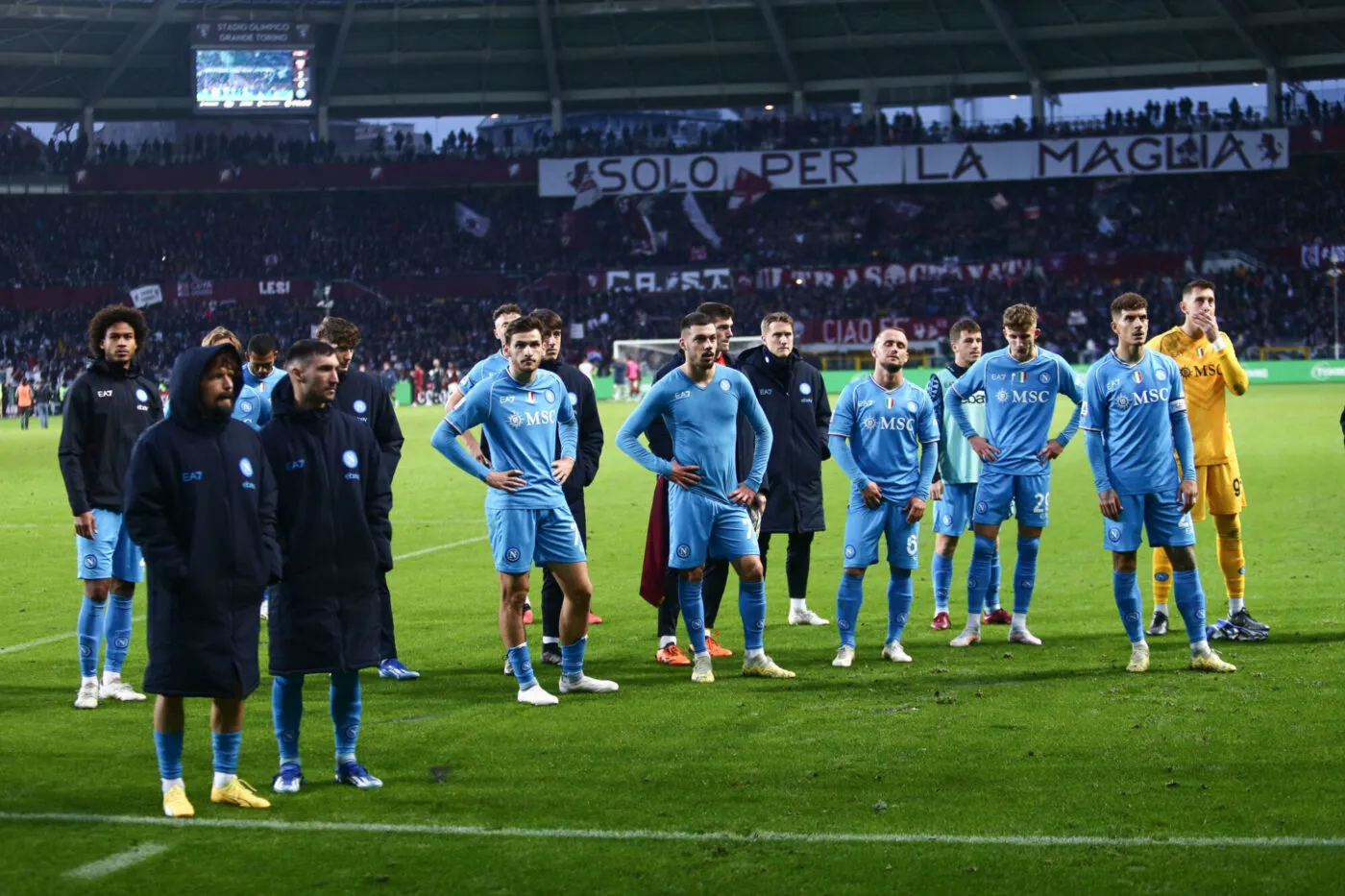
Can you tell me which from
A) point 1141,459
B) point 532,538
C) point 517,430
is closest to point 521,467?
point 517,430

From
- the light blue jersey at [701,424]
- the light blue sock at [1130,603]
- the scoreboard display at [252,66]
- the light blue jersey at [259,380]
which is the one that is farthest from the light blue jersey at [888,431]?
the scoreboard display at [252,66]

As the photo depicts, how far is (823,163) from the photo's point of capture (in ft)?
219

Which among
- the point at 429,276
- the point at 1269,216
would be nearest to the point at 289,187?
the point at 429,276

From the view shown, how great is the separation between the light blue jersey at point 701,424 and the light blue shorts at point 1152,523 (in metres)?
2.24

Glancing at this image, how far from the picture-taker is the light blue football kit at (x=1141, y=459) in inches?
378

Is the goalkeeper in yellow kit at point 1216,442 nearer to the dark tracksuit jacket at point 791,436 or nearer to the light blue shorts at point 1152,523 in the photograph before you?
the light blue shorts at point 1152,523

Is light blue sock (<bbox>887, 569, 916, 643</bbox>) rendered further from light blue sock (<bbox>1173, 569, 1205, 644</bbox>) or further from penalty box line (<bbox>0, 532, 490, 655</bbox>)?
penalty box line (<bbox>0, 532, 490, 655</bbox>)

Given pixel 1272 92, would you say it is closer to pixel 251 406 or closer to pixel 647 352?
pixel 647 352

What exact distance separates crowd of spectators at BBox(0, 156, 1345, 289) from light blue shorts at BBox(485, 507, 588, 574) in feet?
193

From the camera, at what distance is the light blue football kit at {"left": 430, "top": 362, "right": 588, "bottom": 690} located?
9234 mm

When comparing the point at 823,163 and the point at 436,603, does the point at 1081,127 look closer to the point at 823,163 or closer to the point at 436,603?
the point at 823,163

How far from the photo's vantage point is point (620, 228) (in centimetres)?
7038

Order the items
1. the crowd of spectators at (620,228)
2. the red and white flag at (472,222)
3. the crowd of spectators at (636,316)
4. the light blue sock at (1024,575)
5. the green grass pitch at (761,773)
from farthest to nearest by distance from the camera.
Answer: the red and white flag at (472,222) → the crowd of spectators at (620,228) → the crowd of spectators at (636,316) → the light blue sock at (1024,575) → the green grass pitch at (761,773)

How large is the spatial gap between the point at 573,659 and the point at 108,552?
2.82 metres
